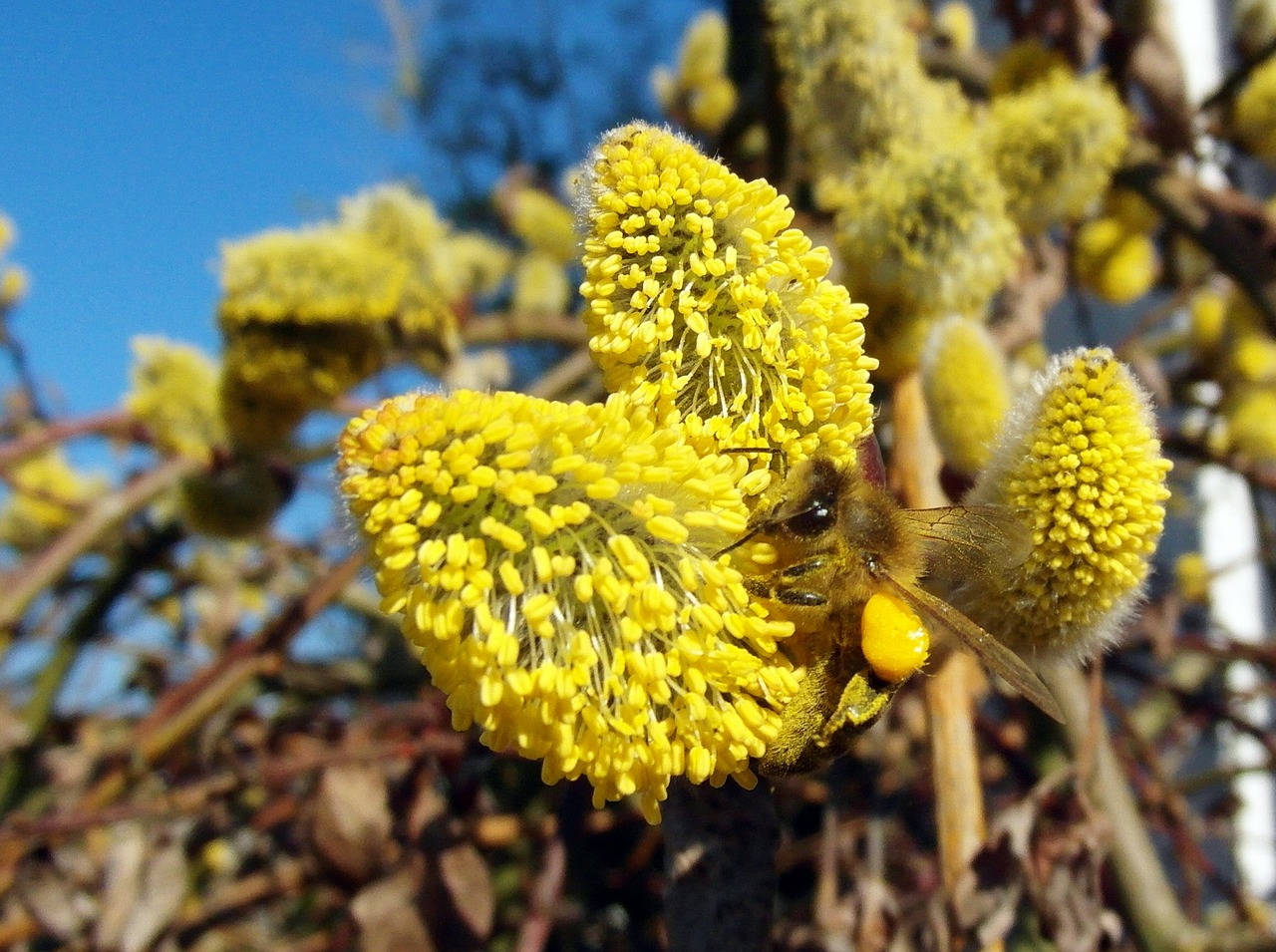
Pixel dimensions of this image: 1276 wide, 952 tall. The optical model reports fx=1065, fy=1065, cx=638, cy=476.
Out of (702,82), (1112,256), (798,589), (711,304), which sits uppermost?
(702,82)

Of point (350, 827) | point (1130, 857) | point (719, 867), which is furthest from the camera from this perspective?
point (350, 827)

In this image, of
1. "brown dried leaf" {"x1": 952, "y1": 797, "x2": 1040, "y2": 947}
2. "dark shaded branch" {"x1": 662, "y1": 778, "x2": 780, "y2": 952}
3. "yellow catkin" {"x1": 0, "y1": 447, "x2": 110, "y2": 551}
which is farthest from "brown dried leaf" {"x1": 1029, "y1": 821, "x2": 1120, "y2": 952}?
Result: "yellow catkin" {"x1": 0, "y1": 447, "x2": 110, "y2": 551}

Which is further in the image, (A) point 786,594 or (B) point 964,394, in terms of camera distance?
(B) point 964,394

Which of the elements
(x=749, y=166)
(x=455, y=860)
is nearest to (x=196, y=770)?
(x=455, y=860)

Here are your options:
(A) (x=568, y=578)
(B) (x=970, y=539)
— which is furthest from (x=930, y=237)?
(A) (x=568, y=578)

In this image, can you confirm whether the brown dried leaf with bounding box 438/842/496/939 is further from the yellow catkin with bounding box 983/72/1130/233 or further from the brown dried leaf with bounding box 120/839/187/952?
the yellow catkin with bounding box 983/72/1130/233

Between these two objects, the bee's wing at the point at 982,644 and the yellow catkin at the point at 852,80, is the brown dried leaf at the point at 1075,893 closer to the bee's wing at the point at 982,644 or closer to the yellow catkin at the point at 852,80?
the bee's wing at the point at 982,644

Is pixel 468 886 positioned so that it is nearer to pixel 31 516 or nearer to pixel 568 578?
pixel 568 578

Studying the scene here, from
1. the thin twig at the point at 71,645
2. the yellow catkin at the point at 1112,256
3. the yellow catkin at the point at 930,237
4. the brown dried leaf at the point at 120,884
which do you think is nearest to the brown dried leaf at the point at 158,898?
the brown dried leaf at the point at 120,884
